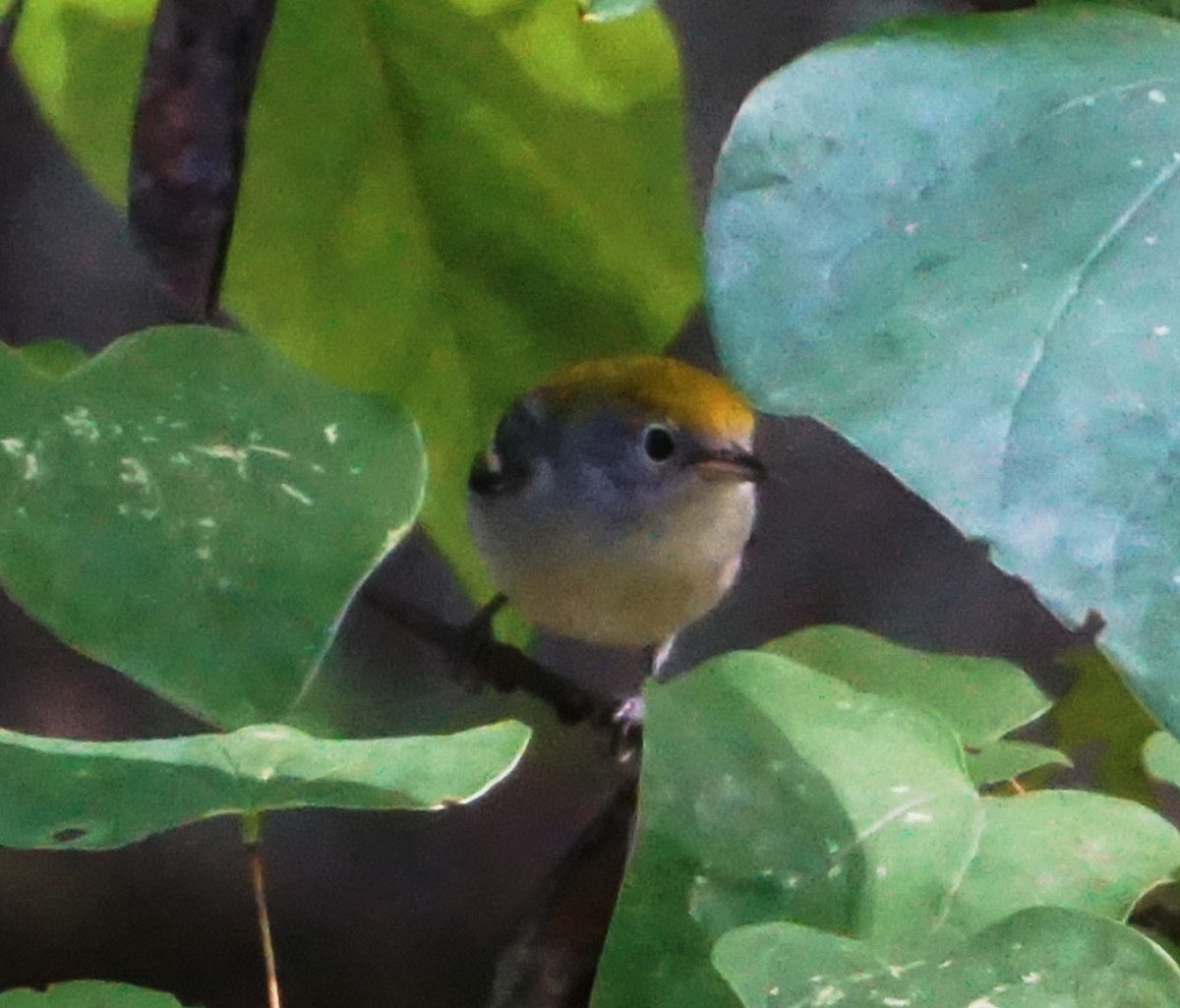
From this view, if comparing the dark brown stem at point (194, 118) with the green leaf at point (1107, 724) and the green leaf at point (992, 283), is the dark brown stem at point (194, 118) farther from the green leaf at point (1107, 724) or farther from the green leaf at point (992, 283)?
the green leaf at point (1107, 724)

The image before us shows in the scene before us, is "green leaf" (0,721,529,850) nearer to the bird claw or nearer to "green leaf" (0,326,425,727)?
"green leaf" (0,326,425,727)

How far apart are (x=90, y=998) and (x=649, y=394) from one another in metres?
0.59

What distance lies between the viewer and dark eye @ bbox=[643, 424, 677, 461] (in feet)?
2.97

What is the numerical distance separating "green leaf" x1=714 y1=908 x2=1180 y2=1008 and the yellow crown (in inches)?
22.6

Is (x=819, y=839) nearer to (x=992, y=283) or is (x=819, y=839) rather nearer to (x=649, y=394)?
(x=992, y=283)

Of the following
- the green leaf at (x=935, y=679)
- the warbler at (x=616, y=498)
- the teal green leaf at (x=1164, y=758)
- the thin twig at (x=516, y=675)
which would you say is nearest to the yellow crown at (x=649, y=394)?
the warbler at (x=616, y=498)

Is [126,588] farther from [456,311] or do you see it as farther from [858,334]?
[456,311]

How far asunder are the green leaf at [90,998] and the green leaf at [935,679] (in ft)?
0.82

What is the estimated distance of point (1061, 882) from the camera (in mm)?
393

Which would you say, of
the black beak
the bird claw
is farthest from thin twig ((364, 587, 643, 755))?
the black beak

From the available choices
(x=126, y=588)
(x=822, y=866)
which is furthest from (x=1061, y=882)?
(x=126, y=588)

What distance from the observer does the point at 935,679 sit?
52 centimetres

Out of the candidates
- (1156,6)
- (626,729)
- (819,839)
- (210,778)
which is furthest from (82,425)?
(626,729)

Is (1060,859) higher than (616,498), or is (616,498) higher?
(1060,859)
